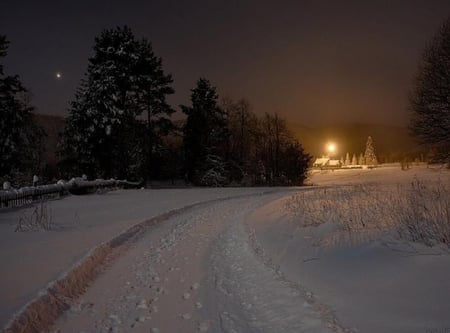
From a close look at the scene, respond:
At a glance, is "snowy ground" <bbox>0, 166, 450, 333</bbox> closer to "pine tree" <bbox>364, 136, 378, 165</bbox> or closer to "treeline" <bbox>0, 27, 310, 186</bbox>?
"treeline" <bbox>0, 27, 310, 186</bbox>

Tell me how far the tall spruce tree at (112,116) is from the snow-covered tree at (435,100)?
28.1 meters

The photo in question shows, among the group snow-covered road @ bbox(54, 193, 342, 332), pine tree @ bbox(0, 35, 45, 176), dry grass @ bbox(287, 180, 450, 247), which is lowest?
snow-covered road @ bbox(54, 193, 342, 332)

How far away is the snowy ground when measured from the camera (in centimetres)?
465

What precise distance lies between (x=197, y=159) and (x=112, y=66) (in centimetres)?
1557

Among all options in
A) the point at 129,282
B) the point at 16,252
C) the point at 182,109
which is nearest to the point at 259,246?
the point at 129,282

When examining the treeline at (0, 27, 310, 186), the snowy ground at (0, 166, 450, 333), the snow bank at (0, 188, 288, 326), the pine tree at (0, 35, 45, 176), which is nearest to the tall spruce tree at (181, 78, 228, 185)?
the treeline at (0, 27, 310, 186)

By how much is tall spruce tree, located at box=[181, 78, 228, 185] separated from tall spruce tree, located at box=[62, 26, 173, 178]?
6.91m

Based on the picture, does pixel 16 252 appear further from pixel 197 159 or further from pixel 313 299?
pixel 197 159

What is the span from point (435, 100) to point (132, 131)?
96.7ft

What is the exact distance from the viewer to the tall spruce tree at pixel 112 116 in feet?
125

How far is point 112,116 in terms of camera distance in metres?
37.9

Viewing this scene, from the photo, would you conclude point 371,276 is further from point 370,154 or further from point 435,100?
point 370,154

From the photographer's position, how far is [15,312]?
188 inches

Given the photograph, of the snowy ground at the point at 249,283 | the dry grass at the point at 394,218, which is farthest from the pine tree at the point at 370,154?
the snowy ground at the point at 249,283
